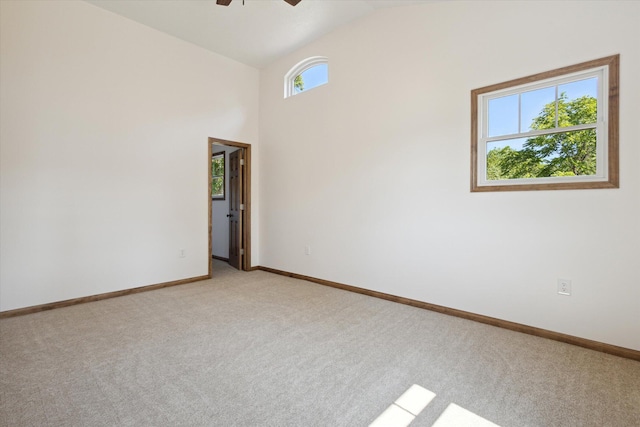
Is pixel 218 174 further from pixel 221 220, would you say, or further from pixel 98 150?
pixel 98 150

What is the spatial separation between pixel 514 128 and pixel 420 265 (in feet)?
5.13

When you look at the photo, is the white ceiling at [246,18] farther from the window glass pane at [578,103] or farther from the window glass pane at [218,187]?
the window glass pane at [218,187]

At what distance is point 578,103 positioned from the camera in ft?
7.77

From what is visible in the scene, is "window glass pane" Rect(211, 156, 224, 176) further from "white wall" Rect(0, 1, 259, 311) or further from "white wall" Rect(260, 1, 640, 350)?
"white wall" Rect(260, 1, 640, 350)

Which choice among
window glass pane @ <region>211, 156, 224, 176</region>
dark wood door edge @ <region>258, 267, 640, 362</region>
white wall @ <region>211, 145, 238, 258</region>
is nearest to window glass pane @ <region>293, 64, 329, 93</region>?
white wall @ <region>211, 145, 238, 258</region>

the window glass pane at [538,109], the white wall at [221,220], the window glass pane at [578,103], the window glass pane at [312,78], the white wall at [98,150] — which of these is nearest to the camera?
the window glass pane at [578,103]

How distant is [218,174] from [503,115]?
508 centimetres

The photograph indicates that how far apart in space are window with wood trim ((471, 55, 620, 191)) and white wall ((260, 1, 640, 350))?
8 cm

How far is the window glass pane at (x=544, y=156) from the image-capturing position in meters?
2.34

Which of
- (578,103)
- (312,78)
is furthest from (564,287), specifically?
(312,78)

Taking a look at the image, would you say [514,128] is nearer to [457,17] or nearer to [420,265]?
[457,17]

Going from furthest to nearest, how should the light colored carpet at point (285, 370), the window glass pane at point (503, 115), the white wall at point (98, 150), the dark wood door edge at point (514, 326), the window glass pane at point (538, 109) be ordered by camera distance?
the white wall at point (98, 150) < the window glass pane at point (503, 115) < the window glass pane at point (538, 109) < the dark wood door edge at point (514, 326) < the light colored carpet at point (285, 370)

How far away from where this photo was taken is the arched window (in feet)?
13.9

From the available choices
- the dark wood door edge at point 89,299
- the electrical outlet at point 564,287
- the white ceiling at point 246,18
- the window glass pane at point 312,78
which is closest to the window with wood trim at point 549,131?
the electrical outlet at point 564,287
